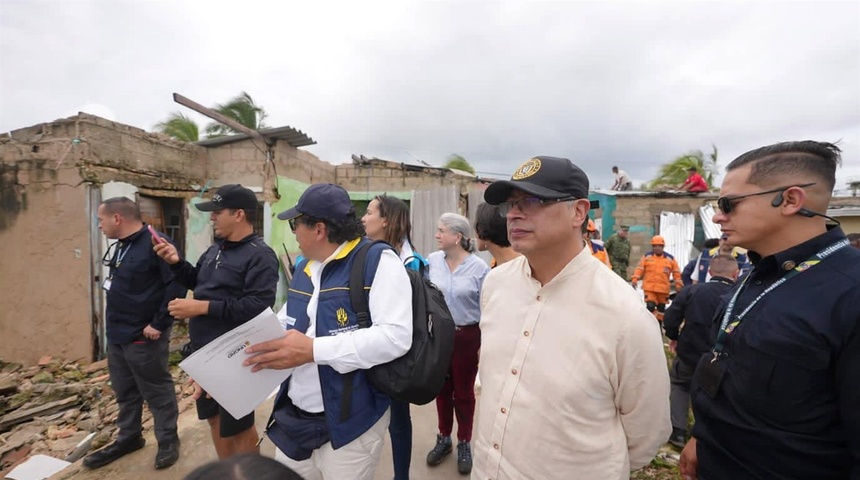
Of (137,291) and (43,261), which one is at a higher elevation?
(43,261)

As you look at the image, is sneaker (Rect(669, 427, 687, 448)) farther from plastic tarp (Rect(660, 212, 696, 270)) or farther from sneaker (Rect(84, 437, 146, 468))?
plastic tarp (Rect(660, 212, 696, 270))

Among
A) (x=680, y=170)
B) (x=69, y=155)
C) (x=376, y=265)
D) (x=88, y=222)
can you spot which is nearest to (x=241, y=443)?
(x=376, y=265)

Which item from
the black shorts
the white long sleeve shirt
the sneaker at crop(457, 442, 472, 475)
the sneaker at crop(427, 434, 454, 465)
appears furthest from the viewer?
the sneaker at crop(427, 434, 454, 465)

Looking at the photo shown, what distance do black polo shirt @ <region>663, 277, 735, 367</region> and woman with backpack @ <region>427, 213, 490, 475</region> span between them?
5.53ft

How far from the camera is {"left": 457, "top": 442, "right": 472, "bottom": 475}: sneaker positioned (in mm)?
2828

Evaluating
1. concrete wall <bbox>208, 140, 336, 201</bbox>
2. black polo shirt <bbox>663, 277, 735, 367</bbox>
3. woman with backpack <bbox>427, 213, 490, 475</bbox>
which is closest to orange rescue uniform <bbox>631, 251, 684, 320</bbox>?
black polo shirt <bbox>663, 277, 735, 367</bbox>

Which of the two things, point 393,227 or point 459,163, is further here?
point 459,163

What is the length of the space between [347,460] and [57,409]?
16.6 feet

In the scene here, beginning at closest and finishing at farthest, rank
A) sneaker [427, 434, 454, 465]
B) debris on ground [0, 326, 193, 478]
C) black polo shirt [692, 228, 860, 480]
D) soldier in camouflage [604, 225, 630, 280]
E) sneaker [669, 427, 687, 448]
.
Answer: black polo shirt [692, 228, 860, 480], sneaker [427, 434, 454, 465], sneaker [669, 427, 687, 448], debris on ground [0, 326, 193, 478], soldier in camouflage [604, 225, 630, 280]

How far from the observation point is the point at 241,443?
2.59 meters

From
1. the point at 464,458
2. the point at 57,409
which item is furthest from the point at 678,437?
the point at 57,409

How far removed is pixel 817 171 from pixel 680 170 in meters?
17.5

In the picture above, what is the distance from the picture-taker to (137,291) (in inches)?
118

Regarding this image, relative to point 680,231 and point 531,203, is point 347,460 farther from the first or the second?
point 680,231
